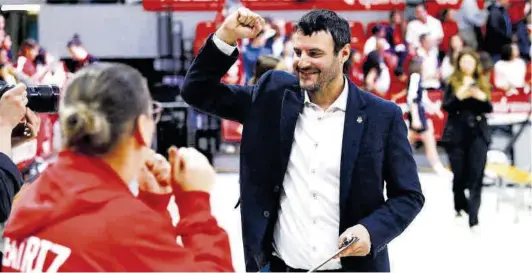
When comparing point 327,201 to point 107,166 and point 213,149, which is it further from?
point 213,149

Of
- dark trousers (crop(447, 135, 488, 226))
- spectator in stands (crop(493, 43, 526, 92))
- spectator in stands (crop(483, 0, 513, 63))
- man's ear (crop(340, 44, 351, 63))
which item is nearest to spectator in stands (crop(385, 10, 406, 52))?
spectator in stands (crop(483, 0, 513, 63))

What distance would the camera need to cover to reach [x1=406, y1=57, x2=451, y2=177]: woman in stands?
28.7 feet

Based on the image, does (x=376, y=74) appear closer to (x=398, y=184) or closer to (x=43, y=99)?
(x=398, y=184)

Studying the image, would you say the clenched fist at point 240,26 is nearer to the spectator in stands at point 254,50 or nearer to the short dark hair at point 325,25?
the short dark hair at point 325,25

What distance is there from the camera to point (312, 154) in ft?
7.85

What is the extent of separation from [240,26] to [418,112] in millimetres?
7300

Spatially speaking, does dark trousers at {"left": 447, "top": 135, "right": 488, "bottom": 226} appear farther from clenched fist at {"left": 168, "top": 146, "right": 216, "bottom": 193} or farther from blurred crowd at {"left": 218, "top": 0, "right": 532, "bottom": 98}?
clenched fist at {"left": 168, "top": 146, "right": 216, "bottom": 193}

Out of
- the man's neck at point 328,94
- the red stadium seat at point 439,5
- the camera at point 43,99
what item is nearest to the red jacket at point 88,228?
the camera at point 43,99

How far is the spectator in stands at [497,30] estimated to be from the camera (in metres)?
13.1

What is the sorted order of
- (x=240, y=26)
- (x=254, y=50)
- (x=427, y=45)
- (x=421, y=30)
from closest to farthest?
(x=240, y=26) < (x=254, y=50) < (x=427, y=45) < (x=421, y=30)

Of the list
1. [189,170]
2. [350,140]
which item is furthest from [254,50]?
[189,170]

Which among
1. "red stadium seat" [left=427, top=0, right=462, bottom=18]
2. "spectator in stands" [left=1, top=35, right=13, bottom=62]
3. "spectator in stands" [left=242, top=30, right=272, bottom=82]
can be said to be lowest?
"spectator in stands" [left=242, top=30, right=272, bottom=82]

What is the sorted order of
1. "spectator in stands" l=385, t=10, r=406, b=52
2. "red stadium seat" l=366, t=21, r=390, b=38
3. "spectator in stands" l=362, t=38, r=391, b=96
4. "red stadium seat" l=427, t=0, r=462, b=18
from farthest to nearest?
"red stadium seat" l=427, t=0, r=462, b=18, "red stadium seat" l=366, t=21, r=390, b=38, "spectator in stands" l=385, t=10, r=406, b=52, "spectator in stands" l=362, t=38, r=391, b=96

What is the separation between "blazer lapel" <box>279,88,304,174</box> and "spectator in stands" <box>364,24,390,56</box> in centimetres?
1030
